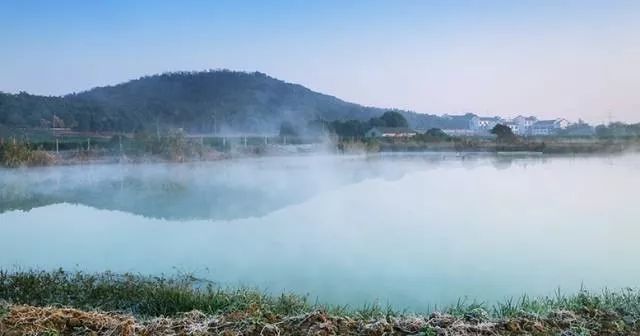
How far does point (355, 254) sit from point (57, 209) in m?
5.65

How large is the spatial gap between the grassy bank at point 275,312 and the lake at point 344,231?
729 mm

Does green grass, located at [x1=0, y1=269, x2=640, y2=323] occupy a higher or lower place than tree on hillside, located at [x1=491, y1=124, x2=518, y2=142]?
lower

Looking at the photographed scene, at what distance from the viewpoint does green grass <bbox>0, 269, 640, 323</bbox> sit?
3.36 meters

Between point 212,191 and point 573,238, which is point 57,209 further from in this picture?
point 573,238

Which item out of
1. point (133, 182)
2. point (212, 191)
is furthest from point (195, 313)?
point (133, 182)

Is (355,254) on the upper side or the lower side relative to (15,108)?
lower

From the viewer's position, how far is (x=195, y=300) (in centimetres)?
375

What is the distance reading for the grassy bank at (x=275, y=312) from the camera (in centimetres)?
297

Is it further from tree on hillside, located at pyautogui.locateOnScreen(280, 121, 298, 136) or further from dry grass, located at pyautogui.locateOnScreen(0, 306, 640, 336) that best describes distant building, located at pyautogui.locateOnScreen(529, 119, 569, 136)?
dry grass, located at pyautogui.locateOnScreen(0, 306, 640, 336)

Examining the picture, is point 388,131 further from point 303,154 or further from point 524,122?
point 524,122

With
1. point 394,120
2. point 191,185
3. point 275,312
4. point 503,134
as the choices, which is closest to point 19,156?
point 191,185

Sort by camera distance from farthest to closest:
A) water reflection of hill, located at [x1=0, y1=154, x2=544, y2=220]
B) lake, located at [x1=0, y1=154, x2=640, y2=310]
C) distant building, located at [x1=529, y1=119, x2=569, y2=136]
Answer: distant building, located at [x1=529, y1=119, x2=569, y2=136]
water reflection of hill, located at [x1=0, y1=154, x2=544, y2=220]
lake, located at [x1=0, y1=154, x2=640, y2=310]

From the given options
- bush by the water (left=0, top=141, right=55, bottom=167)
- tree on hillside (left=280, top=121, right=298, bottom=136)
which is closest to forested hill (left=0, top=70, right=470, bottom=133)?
tree on hillside (left=280, top=121, right=298, bottom=136)

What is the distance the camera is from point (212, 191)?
11.0 m
